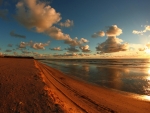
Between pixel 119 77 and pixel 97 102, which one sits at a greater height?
pixel 97 102

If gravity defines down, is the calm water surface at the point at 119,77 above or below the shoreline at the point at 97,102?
below

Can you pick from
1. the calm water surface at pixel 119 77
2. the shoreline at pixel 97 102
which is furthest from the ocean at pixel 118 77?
the shoreline at pixel 97 102

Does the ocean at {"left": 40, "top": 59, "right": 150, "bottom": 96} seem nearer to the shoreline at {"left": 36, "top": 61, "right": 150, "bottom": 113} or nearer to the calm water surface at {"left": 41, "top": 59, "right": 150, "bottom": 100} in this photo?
the calm water surface at {"left": 41, "top": 59, "right": 150, "bottom": 100}

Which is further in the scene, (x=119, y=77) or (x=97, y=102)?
(x=119, y=77)

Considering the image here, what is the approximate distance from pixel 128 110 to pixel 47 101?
518 cm

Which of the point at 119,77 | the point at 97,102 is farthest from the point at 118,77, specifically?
the point at 97,102

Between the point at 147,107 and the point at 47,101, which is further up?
the point at 47,101

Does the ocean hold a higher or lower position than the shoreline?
lower

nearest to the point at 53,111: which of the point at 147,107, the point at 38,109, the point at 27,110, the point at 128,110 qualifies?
the point at 38,109

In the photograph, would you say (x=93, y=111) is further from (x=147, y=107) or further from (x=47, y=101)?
(x=147, y=107)

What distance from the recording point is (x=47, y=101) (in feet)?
20.7

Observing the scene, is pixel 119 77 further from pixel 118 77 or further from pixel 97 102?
pixel 97 102

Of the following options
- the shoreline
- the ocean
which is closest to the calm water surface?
the ocean

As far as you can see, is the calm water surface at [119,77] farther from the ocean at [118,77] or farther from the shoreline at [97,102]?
the shoreline at [97,102]
